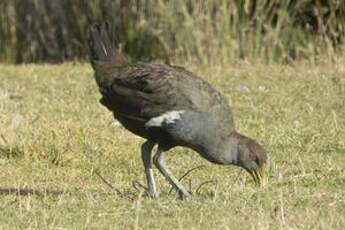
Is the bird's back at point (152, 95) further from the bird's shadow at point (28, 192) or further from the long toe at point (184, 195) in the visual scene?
the bird's shadow at point (28, 192)

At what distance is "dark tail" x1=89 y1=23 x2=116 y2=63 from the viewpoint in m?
7.62

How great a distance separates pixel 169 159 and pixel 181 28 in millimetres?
5763

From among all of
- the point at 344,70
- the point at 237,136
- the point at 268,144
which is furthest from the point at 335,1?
the point at 237,136

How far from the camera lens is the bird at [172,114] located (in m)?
7.06

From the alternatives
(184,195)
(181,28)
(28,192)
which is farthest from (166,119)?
(181,28)

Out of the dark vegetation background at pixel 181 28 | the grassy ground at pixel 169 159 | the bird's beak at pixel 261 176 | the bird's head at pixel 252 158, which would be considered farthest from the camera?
the dark vegetation background at pixel 181 28

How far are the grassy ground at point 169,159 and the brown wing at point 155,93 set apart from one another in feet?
1.80

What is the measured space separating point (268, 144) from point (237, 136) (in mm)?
2282

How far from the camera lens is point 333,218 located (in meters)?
6.35

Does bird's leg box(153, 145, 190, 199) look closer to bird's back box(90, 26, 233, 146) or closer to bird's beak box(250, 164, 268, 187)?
bird's back box(90, 26, 233, 146)

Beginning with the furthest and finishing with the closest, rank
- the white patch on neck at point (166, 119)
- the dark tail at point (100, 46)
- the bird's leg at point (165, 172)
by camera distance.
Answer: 1. the dark tail at point (100, 46)
2. the bird's leg at point (165, 172)
3. the white patch on neck at point (166, 119)

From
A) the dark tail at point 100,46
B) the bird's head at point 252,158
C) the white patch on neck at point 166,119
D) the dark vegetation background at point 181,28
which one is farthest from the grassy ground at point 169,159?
the dark tail at point 100,46

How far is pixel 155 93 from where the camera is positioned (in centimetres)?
720

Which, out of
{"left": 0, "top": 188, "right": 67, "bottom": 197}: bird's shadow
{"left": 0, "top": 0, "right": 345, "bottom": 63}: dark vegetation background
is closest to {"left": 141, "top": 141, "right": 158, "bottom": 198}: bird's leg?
{"left": 0, "top": 188, "right": 67, "bottom": 197}: bird's shadow
